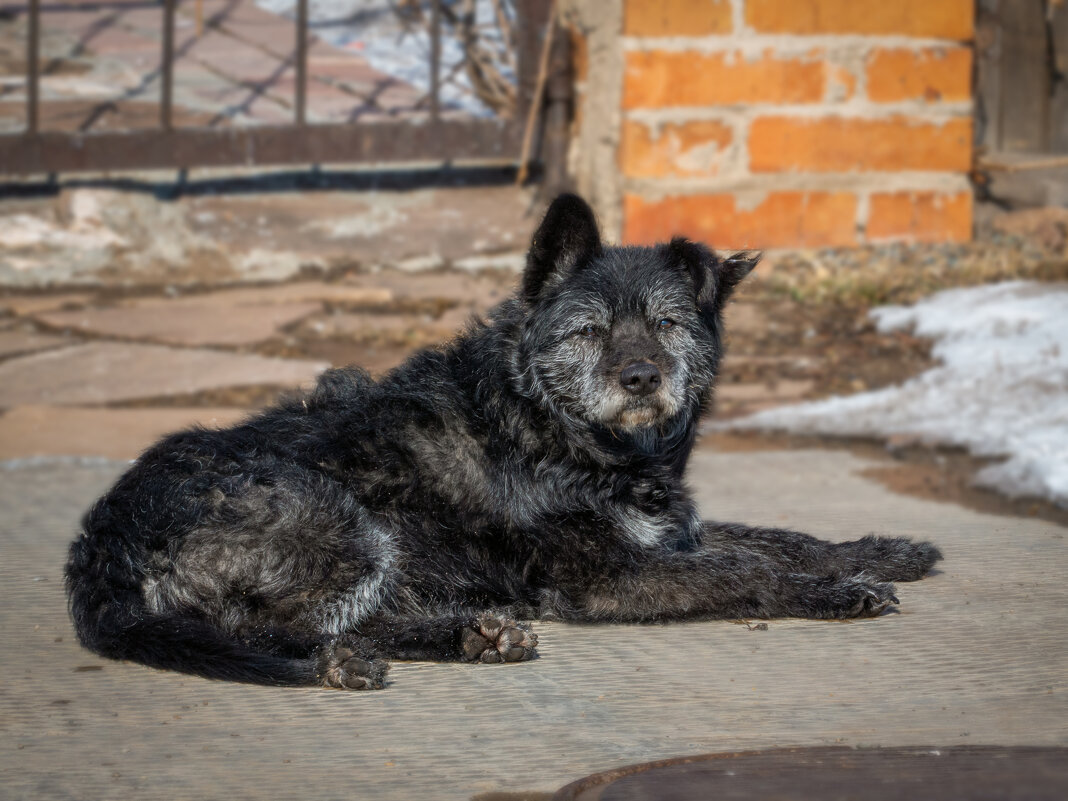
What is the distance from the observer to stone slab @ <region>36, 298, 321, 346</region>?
24.3 ft

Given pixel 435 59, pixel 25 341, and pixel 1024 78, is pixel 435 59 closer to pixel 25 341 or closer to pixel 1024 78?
pixel 25 341

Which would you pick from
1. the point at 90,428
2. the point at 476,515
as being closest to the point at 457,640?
the point at 476,515

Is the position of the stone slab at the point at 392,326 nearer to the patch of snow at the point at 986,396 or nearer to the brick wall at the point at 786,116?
the brick wall at the point at 786,116

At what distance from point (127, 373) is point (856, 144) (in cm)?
461

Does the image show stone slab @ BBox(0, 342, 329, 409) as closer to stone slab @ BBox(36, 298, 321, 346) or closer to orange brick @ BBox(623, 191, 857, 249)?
stone slab @ BBox(36, 298, 321, 346)

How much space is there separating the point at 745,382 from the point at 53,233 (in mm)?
4488

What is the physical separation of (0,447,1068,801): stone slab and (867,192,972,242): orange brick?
443 cm

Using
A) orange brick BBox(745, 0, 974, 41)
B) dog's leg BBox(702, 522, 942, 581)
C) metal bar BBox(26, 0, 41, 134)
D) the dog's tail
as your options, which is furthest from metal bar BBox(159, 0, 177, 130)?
dog's leg BBox(702, 522, 942, 581)

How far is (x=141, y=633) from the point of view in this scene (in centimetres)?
330

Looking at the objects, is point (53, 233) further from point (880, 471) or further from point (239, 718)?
point (239, 718)

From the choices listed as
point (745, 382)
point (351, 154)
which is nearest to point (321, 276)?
point (351, 154)

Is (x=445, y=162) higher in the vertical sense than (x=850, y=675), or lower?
higher

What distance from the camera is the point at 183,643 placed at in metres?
3.26

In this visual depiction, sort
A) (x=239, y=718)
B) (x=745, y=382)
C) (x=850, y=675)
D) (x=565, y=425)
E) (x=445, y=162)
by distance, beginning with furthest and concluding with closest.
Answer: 1. (x=445, y=162)
2. (x=745, y=382)
3. (x=565, y=425)
4. (x=850, y=675)
5. (x=239, y=718)
